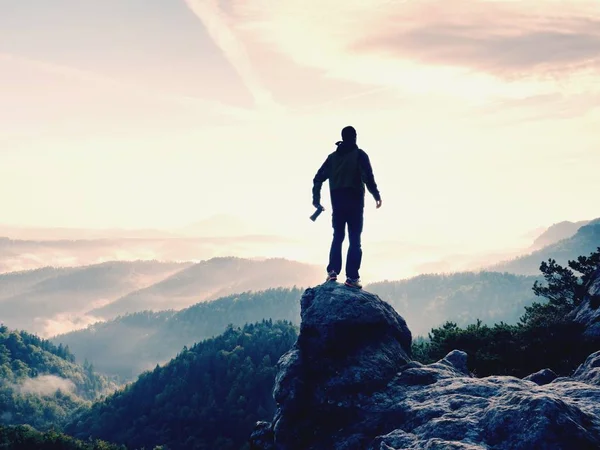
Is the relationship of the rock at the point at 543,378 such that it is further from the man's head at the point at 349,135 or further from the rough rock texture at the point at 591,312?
the man's head at the point at 349,135

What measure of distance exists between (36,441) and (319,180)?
151 m

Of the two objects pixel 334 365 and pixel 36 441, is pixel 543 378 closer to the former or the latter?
pixel 334 365

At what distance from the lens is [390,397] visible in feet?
50.3

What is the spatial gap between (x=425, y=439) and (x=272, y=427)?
21.3 ft

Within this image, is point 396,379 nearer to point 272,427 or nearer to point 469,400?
point 469,400

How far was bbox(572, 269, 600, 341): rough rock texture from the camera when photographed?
73.0 ft

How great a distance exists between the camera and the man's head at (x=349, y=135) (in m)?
18.4

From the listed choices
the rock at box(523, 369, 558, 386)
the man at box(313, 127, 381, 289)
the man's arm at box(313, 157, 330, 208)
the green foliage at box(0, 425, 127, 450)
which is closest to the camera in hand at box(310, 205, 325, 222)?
the man's arm at box(313, 157, 330, 208)

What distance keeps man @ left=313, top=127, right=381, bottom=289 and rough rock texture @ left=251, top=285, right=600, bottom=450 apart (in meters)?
1.28

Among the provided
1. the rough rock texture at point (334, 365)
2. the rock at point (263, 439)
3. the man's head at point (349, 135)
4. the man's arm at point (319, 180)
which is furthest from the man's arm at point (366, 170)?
the rock at point (263, 439)

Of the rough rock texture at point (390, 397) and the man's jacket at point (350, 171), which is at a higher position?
the man's jacket at point (350, 171)

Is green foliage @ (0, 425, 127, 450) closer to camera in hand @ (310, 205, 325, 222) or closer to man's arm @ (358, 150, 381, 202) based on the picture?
camera in hand @ (310, 205, 325, 222)

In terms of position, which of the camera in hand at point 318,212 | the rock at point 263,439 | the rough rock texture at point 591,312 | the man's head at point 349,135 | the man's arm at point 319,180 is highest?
the man's head at point 349,135

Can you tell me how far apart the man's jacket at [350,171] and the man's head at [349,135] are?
0.45 feet
